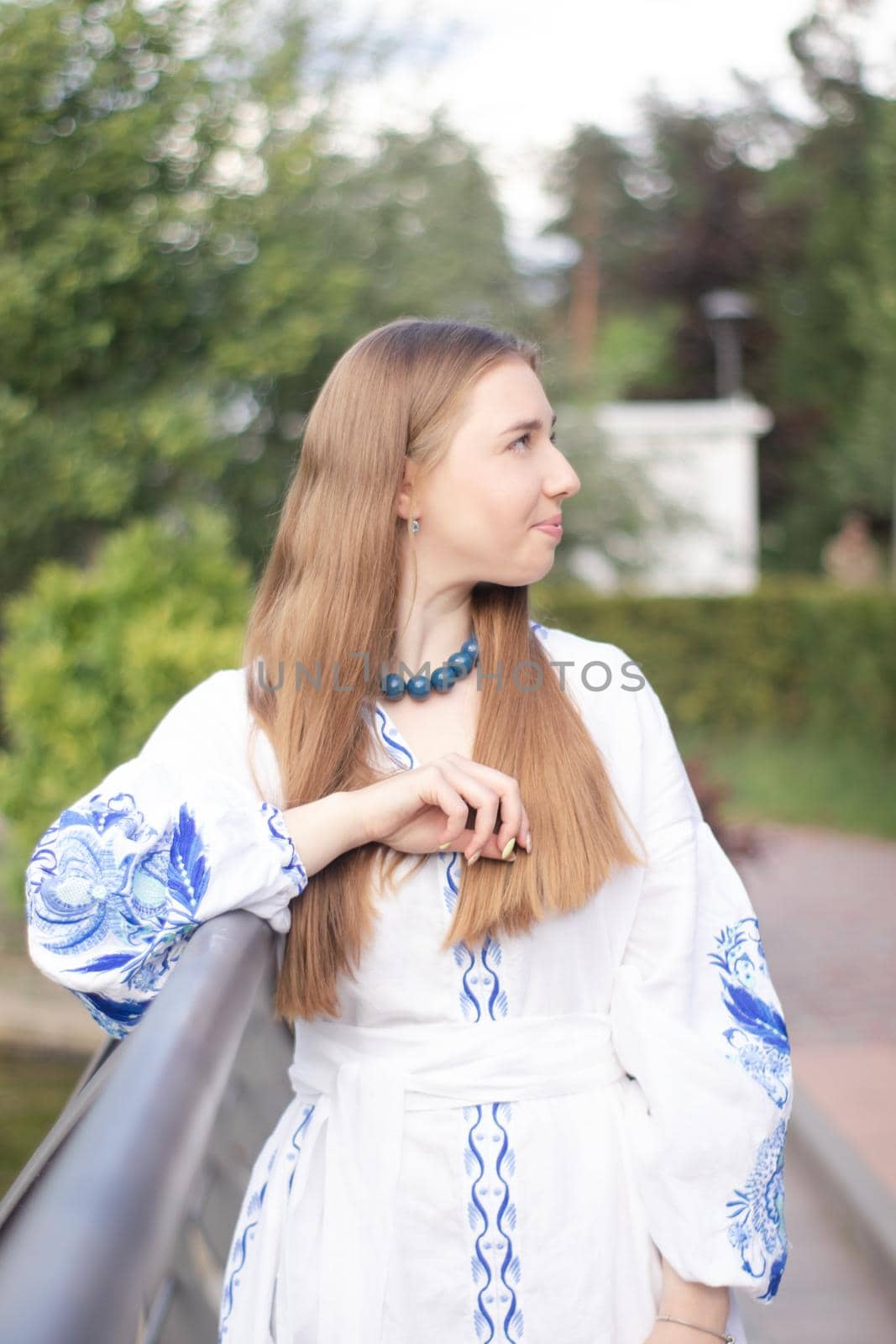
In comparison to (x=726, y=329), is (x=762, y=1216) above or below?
above

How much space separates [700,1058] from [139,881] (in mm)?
616

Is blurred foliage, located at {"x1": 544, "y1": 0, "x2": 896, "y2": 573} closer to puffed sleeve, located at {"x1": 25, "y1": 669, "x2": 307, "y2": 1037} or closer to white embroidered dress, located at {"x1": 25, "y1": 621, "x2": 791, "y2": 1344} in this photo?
white embroidered dress, located at {"x1": 25, "y1": 621, "x2": 791, "y2": 1344}

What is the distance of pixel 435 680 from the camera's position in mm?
1604

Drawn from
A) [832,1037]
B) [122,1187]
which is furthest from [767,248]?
[122,1187]

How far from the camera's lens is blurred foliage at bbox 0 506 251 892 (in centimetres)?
547

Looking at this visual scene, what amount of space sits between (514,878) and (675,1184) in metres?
0.36

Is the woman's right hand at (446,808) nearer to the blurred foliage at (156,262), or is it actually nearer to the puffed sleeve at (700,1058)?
the puffed sleeve at (700,1058)

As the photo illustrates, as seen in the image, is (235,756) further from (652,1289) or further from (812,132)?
(812,132)

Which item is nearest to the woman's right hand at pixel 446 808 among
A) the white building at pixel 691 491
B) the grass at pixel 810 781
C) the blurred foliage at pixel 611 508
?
the grass at pixel 810 781

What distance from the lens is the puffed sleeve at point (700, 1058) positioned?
1.36m

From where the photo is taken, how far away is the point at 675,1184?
1.36 meters

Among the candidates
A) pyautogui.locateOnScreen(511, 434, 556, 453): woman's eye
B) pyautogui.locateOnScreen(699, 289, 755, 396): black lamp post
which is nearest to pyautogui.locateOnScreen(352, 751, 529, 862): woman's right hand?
pyautogui.locateOnScreen(511, 434, 556, 453): woman's eye

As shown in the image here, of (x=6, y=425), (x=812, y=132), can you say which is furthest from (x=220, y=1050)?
(x=812, y=132)

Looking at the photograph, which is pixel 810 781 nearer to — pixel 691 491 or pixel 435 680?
pixel 691 491
